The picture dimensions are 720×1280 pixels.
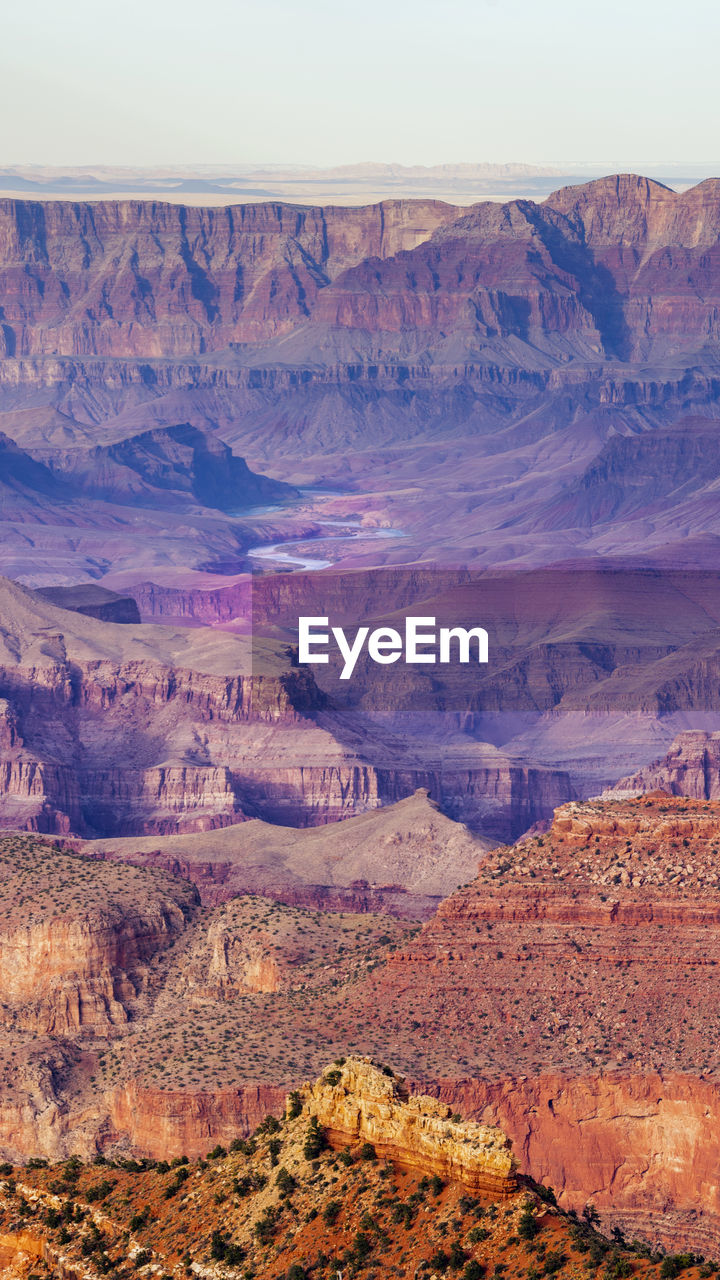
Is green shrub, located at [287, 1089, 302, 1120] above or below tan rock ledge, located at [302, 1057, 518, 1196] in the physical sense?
below

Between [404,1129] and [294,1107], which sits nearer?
[404,1129]

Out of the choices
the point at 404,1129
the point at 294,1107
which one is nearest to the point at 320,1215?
the point at 404,1129

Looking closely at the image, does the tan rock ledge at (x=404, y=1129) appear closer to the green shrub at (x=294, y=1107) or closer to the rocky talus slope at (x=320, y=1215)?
the rocky talus slope at (x=320, y=1215)

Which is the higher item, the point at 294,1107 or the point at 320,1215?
the point at 294,1107

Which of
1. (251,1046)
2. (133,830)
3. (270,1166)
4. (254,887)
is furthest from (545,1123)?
(133,830)

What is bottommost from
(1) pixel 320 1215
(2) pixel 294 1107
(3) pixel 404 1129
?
(1) pixel 320 1215

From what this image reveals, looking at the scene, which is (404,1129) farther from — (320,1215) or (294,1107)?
(294,1107)

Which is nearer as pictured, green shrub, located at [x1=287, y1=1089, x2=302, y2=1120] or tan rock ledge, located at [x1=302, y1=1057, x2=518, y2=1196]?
tan rock ledge, located at [x1=302, y1=1057, x2=518, y2=1196]

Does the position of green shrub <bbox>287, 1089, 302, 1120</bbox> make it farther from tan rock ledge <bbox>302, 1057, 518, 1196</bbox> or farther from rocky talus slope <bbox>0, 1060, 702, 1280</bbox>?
tan rock ledge <bbox>302, 1057, 518, 1196</bbox>

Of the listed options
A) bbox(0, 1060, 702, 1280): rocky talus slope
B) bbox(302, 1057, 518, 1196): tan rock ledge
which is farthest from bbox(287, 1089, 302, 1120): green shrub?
bbox(302, 1057, 518, 1196): tan rock ledge
